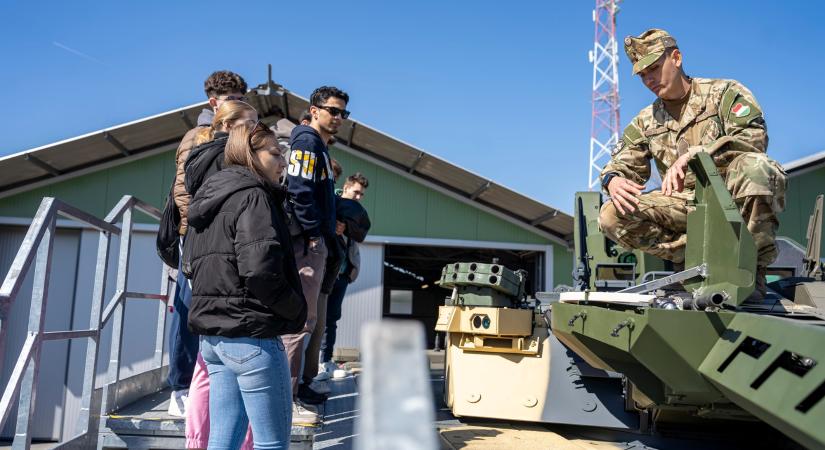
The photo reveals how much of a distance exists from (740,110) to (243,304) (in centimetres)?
268

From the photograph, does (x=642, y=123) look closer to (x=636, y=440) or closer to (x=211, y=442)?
(x=636, y=440)

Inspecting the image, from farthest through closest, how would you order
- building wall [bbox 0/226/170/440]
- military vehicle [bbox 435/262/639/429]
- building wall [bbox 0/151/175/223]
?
building wall [bbox 0/151/175/223], building wall [bbox 0/226/170/440], military vehicle [bbox 435/262/639/429]

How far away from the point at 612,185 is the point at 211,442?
2371 mm

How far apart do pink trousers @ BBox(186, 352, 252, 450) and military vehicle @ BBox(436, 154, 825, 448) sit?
1.77m

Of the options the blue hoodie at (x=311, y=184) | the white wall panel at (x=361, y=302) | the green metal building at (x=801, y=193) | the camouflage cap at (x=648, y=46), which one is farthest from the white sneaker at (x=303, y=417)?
the green metal building at (x=801, y=193)

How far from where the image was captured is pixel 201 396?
A: 9.75ft

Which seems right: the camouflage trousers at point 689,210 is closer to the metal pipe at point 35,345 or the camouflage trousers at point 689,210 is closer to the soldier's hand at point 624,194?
the soldier's hand at point 624,194

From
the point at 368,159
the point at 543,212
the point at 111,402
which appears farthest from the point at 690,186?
the point at 368,159

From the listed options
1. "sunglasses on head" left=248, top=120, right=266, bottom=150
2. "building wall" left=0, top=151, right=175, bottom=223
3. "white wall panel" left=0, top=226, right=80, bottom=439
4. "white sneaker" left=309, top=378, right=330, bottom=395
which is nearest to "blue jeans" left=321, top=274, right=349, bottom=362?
"white sneaker" left=309, top=378, right=330, bottom=395

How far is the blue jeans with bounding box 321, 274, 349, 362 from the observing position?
6.66 m

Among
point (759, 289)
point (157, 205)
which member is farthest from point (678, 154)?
point (157, 205)

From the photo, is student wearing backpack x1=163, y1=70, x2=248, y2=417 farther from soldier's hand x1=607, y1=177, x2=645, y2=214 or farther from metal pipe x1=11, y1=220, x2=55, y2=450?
soldier's hand x1=607, y1=177, x2=645, y2=214

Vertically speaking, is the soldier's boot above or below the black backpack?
below

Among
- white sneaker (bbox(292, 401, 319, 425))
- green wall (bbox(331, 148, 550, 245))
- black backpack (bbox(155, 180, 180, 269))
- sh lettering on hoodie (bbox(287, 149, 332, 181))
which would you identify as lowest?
white sneaker (bbox(292, 401, 319, 425))
